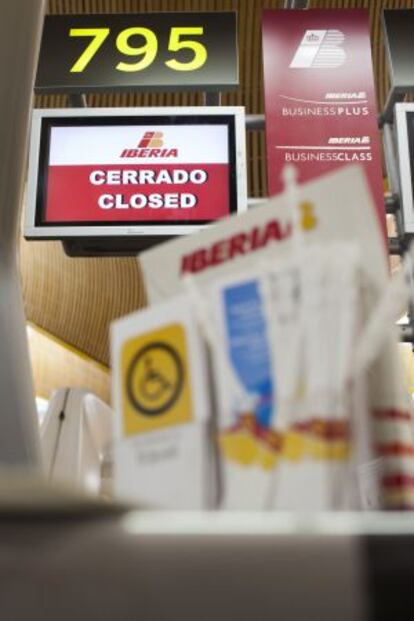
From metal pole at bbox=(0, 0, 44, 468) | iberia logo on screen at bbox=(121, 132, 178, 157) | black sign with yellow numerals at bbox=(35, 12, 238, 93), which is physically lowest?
metal pole at bbox=(0, 0, 44, 468)

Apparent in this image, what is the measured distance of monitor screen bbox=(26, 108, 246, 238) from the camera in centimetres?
362

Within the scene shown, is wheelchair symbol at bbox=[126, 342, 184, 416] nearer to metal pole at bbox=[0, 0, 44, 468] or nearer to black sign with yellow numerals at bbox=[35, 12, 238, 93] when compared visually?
metal pole at bbox=[0, 0, 44, 468]

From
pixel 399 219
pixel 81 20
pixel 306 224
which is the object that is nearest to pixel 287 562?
pixel 306 224

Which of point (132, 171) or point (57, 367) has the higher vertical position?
point (132, 171)

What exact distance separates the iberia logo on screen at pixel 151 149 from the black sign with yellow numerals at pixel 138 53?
301mm

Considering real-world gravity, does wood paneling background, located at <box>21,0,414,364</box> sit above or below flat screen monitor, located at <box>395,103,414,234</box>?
above

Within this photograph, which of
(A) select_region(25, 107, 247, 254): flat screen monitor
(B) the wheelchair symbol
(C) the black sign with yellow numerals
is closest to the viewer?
(B) the wheelchair symbol

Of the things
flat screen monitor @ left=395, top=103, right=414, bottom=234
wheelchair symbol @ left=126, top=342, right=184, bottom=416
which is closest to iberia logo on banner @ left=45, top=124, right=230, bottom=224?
flat screen monitor @ left=395, top=103, right=414, bottom=234

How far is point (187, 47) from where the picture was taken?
4.12 meters

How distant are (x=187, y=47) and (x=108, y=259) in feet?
15.5

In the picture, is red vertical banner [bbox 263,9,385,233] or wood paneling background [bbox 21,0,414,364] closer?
red vertical banner [bbox 263,9,385,233]

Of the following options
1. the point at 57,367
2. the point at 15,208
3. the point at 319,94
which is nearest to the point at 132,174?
the point at 319,94

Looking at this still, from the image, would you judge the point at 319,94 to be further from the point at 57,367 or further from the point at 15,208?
the point at 57,367

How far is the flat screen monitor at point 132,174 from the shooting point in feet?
11.8
